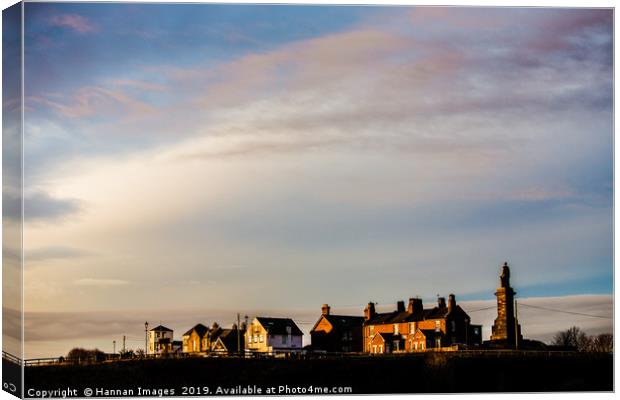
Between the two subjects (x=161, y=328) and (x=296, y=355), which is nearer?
(x=161, y=328)

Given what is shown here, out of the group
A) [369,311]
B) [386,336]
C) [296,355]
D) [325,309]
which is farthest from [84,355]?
[386,336]

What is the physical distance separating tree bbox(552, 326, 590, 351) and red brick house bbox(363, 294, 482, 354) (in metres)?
3.56

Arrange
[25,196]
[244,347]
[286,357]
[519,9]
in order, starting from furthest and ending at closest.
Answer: [244,347] → [286,357] → [519,9] → [25,196]

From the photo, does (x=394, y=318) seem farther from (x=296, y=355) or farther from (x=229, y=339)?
(x=229, y=339)

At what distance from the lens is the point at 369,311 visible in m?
40.8

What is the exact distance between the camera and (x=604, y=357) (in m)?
36.8

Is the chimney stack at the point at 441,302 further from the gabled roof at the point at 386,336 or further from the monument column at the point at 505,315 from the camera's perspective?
the gabled roof at the point at 386,336

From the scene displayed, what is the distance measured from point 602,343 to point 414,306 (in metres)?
8.14

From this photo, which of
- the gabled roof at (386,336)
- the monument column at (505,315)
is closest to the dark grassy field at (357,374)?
the monument column at (505,315)

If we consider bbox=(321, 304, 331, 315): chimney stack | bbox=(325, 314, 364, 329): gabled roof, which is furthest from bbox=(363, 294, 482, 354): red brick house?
bbox=(321, 304, 331, 315): chimney stack

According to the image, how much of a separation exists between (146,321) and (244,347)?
21.0ft

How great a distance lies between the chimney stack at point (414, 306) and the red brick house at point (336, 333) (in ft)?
6.10

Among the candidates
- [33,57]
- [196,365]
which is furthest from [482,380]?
[33,57]

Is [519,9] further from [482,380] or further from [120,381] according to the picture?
[120,381]
